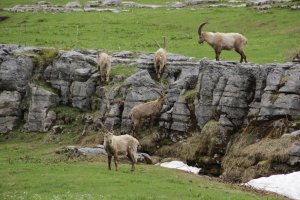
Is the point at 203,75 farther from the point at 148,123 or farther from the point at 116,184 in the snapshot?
the point at 116,184

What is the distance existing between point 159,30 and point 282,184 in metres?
35.4

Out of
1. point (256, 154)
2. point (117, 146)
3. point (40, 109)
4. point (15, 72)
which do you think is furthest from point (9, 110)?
point (256, 154)

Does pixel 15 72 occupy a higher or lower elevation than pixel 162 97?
lower

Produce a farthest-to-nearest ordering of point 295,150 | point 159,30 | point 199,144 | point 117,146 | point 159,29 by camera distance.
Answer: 1. point 159,29
2. point 159,30
3. point 199,144
4. point 295,150
5. point 117,146

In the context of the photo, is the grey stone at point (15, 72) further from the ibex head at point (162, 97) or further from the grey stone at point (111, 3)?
the grey stone at point (111, 3)

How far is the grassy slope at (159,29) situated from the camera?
167ft

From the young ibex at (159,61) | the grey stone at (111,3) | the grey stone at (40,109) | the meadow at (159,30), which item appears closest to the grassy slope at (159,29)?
the meadow at (159,30)

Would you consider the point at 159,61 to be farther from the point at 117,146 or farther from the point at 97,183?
the point at 97,183

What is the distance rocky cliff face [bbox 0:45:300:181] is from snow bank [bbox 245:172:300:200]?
1000 millimetres

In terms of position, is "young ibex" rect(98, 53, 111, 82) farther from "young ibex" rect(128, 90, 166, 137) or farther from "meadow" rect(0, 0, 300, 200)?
"young ibex" rect(128, 90, 166, 137)

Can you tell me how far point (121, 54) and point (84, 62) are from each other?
124 inches

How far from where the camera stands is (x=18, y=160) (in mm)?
34406

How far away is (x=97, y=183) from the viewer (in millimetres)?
26422

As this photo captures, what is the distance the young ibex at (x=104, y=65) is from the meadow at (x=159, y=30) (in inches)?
337
